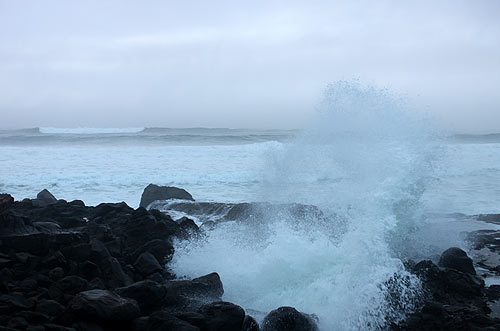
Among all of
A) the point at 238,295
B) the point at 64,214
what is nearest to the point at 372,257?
the point at 238,295

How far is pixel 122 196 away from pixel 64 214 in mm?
5798

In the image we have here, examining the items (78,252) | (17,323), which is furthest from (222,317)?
(78,252)

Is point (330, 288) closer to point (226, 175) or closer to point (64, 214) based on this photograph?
point (64, 214)

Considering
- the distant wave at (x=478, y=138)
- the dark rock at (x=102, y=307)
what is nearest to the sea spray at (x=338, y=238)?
the dark rock at (x=102, y=307)

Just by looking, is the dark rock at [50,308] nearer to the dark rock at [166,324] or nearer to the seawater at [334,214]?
the dark rock at [166,324]

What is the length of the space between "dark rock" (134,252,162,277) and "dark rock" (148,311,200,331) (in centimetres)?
188

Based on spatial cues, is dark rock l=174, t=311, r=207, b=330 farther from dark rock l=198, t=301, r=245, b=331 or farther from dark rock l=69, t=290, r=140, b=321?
dark rock l=69, t=290, r=140, b=321

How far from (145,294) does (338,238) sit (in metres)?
3.22

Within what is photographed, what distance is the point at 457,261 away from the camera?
678 centimetres

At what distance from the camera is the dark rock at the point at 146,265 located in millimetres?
6214

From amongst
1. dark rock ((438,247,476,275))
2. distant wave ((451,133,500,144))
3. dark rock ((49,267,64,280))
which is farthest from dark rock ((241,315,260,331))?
distant wave ((451,133,500,144))

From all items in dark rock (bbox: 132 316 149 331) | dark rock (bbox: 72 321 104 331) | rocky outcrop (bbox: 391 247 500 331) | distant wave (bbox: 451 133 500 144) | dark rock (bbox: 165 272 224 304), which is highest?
distant wave (bbox: 451 133 500 144)

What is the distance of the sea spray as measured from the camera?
545 centimetres

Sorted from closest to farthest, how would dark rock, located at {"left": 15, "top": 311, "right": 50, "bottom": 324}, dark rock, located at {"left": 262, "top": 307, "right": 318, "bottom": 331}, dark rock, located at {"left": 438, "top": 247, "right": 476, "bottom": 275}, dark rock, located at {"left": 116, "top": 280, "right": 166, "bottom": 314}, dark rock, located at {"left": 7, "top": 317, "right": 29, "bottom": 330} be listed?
dark rock, located at {"left": 7, "top": 317, "right": 29, "bottom": 330} < dark rock, located at {"left": 15, "top": 311, "right": 50, "bottom": 324} < dark rock, located at {"left": 262, "top": 307, "right": 318, "bottom": 331} < dark rock, located at {"left": 116, "top": 280, "right": 166, "bottom": 314} < dark rock, located at {"left": 438, "top": 247, "right": 476, "bottom": 275}
